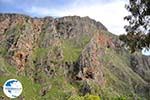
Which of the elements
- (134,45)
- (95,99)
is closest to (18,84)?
(134,45)

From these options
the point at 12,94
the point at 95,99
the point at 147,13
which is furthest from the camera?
the point at 95,99

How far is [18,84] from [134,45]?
992 cm

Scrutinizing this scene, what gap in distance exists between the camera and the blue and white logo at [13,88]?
16453 millimetres

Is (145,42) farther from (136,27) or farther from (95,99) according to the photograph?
(95,99)

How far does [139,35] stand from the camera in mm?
24609

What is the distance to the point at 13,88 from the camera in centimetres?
1659

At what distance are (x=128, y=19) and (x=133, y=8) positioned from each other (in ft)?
2.80

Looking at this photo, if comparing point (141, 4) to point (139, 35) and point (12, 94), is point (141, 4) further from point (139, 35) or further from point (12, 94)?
point (12, 94)

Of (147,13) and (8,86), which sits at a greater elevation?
(147,13)

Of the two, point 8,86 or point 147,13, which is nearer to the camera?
point 8,86

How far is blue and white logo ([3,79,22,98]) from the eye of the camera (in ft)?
54.0

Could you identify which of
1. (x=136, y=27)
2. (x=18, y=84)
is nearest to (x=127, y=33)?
(x=136, y=27)

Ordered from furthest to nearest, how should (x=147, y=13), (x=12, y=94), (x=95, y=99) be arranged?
1. (x=95, y=99)
2. (x=147, y=13)
3. (x=12, y=94)

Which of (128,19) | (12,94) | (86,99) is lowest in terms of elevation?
(86,99)
